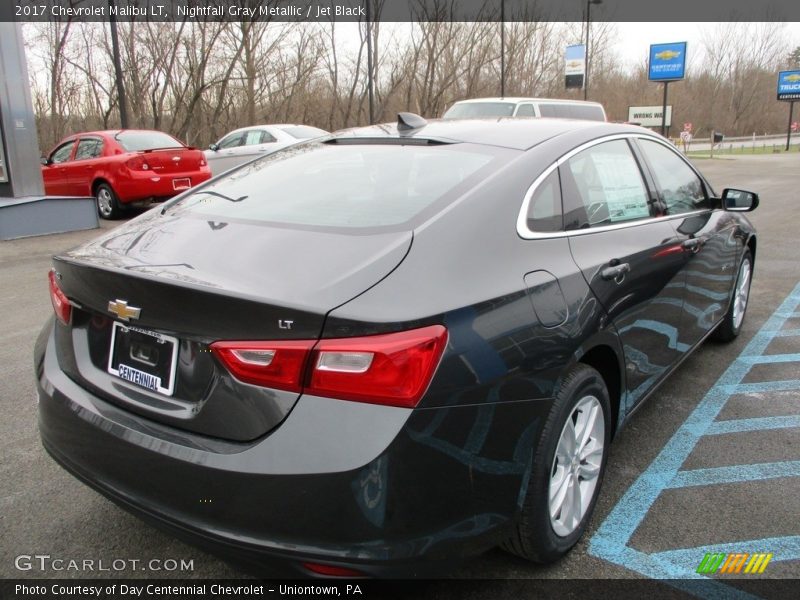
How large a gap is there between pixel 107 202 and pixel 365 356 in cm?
1147

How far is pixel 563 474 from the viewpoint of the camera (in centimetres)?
235

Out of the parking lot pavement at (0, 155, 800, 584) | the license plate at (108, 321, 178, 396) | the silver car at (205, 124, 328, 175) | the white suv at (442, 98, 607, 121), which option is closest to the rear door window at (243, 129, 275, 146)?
the silver car at (205, 124, 328, 175)

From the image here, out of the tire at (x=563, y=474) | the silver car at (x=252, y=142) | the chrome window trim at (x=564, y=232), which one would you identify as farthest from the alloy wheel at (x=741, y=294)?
the silver car at (x=252, y=142)

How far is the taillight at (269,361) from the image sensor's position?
173 centimetres

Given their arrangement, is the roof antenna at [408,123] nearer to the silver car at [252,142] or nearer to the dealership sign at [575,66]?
the silver car at [252,142]

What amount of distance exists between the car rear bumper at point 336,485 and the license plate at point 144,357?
5.2 inches

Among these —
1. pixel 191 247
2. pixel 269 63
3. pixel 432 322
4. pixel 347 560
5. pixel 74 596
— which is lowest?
pixel 74 596

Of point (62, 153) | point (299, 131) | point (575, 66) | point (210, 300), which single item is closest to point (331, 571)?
point (210, 300)

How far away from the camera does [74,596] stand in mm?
2242

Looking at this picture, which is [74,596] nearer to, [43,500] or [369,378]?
[43,500]

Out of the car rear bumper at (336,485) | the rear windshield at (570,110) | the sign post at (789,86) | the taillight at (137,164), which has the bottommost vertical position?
the car rear bumper at (336,485)

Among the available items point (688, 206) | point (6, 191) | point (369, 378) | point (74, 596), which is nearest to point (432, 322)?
point (369, 378)

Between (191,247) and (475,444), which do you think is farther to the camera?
(191,247)

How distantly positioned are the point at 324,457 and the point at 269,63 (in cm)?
3279
